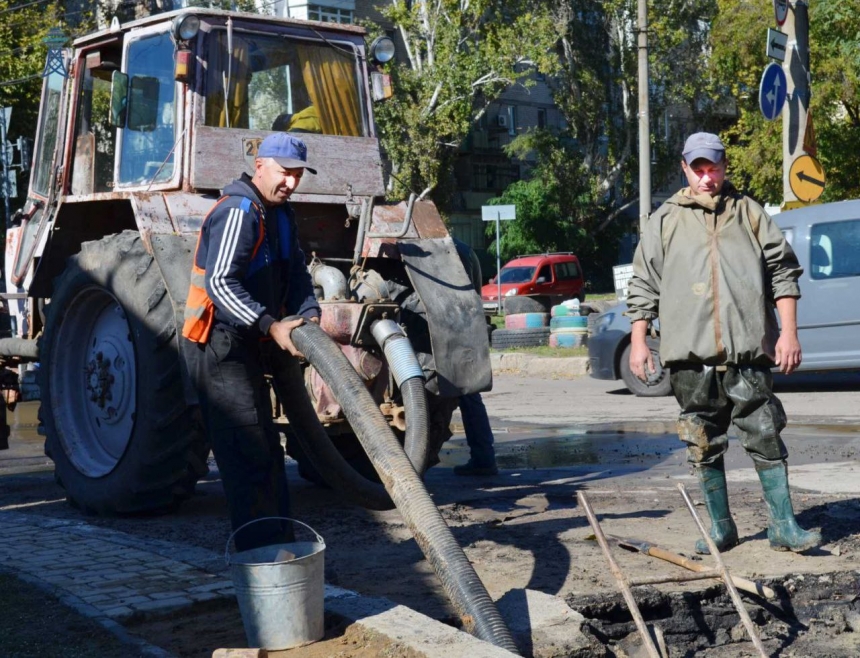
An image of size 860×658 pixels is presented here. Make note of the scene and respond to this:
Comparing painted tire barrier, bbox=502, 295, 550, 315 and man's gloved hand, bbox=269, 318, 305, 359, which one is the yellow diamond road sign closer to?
man's gloved hand, bbox=269, 318, 305, 359

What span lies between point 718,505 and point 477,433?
3.02 metres

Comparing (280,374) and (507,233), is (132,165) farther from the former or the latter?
(507,233)

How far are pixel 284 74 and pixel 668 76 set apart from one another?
40.2 meters

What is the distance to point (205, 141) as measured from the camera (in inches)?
268

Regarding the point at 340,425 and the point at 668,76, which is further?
the point at 668,76

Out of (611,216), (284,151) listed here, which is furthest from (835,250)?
(611,216)

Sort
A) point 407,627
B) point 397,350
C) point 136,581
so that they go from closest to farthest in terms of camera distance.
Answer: point 407,627
point 136,581
point 397,350

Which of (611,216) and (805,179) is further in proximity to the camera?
(611,216)

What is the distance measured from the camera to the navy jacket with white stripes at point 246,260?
14.5ft

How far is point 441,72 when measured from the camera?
37.7m

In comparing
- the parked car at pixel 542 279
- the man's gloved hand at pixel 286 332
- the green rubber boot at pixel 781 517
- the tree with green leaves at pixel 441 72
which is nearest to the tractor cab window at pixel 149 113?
the man's gloved hand at pixel 286 332

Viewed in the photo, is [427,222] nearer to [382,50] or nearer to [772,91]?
[382,50]

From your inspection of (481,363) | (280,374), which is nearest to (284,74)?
(481,363)

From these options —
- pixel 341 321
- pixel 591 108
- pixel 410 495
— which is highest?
pixel 591 108
